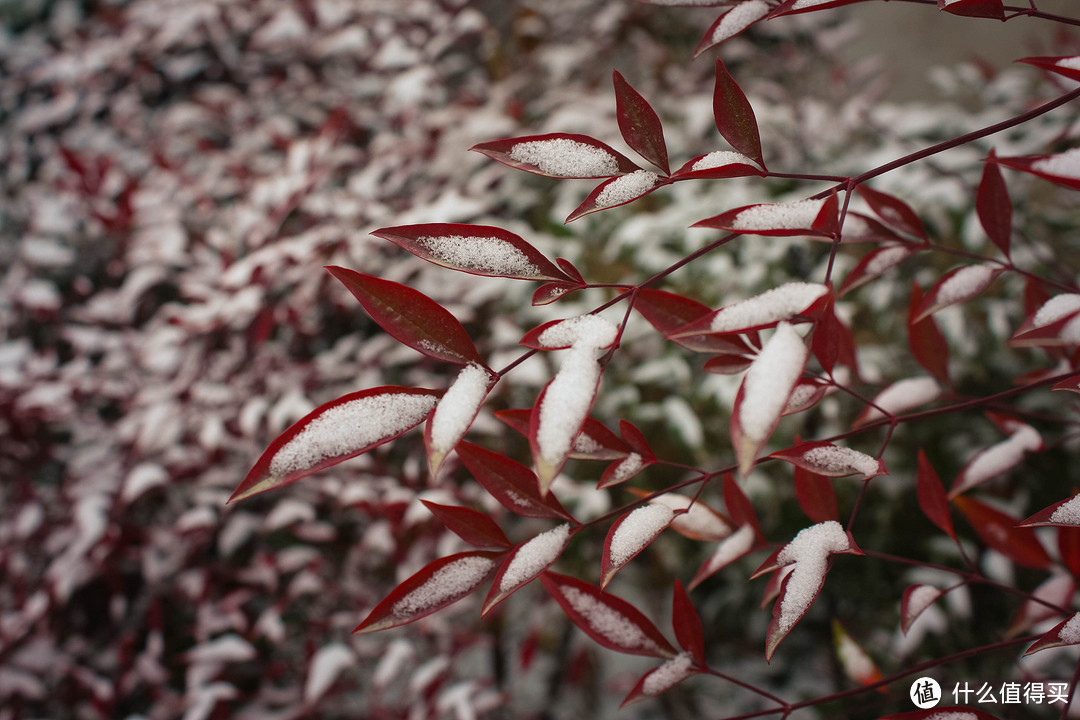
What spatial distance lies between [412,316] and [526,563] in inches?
5.2

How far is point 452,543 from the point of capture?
112cm

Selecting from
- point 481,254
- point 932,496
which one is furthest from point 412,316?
point 932,496

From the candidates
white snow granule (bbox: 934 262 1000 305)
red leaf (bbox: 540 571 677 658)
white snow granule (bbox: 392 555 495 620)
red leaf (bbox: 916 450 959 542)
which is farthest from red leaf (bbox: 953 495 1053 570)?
white snow granule (bbox: 392 555 495 620)

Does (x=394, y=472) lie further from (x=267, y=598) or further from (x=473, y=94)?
(x=473, y=94)

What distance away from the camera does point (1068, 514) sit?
32 cm

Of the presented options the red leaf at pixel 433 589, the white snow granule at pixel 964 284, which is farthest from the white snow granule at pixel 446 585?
the white snow granule at pixel 964 284

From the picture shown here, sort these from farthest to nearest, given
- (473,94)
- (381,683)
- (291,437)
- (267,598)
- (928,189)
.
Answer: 1. (473,94)
2. (267,598)
3. (928,189)
4. (381,683)
5. (291,437)

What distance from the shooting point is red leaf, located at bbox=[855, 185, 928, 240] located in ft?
1.51

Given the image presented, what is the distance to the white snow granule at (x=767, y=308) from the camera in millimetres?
290

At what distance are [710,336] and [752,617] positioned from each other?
1271 mm

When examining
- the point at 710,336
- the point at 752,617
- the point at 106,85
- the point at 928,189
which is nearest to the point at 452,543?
the point at 752,617

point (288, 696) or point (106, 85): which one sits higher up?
point (106, 85)

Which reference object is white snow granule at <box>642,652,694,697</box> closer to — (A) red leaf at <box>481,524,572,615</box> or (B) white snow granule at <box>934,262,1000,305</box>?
(A) red leaf at <box>481,524,572,615</box>

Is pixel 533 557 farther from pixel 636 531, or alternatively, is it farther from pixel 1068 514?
pixel 1068 514
